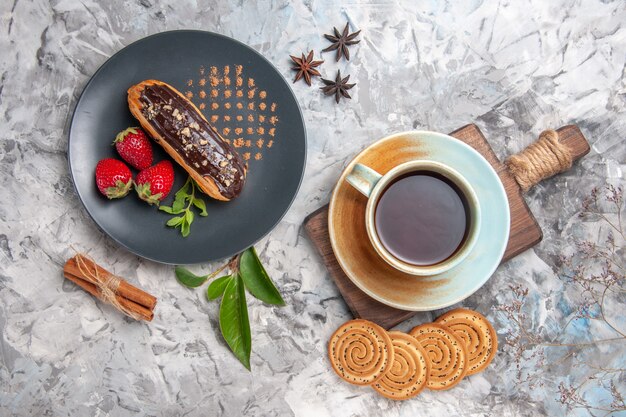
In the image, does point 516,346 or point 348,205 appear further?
point 516,346

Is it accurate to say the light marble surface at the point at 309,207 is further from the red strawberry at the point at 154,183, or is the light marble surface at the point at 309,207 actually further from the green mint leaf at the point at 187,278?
the red strawberry at the point at 154,183

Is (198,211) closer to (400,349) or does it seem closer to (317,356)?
(317,356)

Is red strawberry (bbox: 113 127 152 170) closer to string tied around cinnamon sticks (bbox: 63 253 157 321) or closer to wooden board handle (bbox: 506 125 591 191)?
string tied around cinnamon sticks (bbox: 63 253 157 321)

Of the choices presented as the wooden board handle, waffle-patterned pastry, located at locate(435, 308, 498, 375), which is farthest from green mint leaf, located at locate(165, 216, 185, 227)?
the wooden board handle

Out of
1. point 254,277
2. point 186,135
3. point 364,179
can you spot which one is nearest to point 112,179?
point 186,135

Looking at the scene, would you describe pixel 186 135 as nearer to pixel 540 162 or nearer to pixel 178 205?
pixel 178 205

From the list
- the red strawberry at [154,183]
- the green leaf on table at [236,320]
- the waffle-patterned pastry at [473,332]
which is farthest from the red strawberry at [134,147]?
the waffle-patterned pastry at [473,332]

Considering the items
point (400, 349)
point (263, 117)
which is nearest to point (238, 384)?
point (400, 349)
